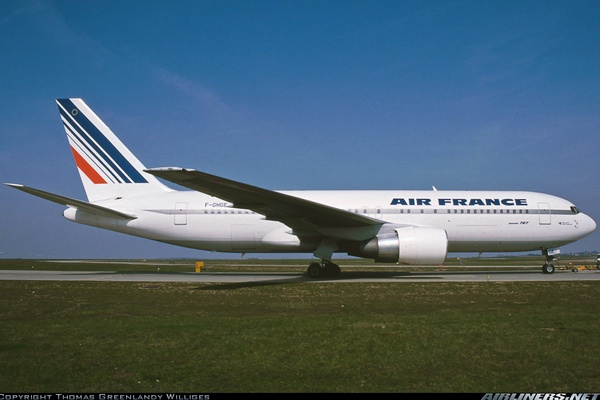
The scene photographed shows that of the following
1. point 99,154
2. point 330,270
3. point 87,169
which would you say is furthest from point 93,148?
point 330,270

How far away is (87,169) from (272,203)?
9150 millimetres

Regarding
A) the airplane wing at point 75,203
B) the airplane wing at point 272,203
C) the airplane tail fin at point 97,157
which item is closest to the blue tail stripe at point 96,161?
the airplane tail fin at point 97,157

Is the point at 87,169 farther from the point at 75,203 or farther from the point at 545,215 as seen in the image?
the point at 545,215

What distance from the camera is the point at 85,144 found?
755 inches

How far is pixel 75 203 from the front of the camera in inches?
662

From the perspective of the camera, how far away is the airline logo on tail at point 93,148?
19.1 m

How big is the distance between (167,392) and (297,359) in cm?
160

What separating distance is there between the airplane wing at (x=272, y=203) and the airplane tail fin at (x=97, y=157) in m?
6.07

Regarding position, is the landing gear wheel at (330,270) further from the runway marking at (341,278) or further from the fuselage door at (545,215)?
the fuselage door at (545,215)

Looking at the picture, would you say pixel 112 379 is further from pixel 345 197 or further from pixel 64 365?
pixel 345 197

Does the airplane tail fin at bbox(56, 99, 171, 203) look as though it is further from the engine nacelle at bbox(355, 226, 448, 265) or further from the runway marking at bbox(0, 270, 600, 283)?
the engine nacelle at bbox(355, 226, 448, 265)

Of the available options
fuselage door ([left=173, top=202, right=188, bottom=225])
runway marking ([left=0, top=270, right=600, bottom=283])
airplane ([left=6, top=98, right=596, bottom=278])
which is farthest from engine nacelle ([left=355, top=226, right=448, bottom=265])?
fuselage door ([left=173, top=202, right=188, bottom=225])

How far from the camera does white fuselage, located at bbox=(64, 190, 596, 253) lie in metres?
18.1

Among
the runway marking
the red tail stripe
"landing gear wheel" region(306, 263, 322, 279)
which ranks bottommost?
the runway marking
